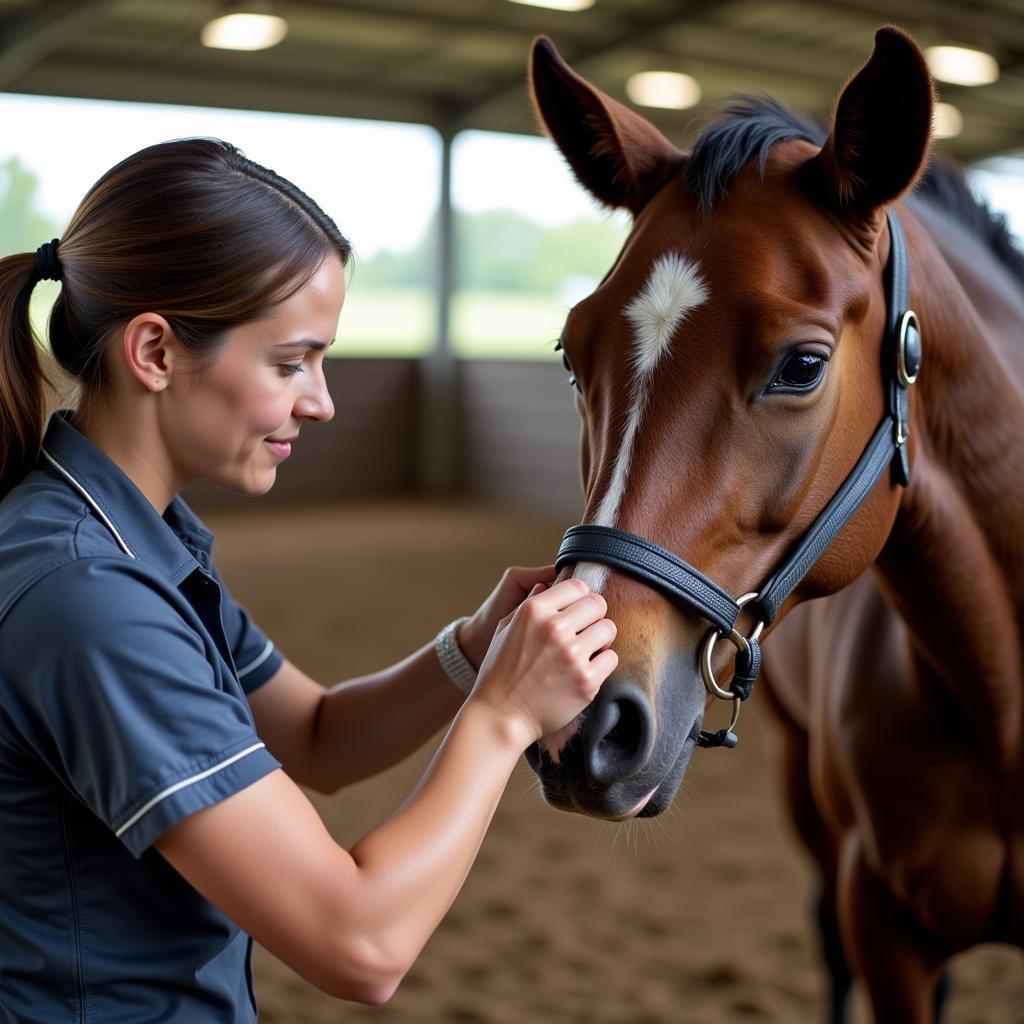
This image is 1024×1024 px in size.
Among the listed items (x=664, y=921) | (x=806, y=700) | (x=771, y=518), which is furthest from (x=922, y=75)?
(x=664, y=921)

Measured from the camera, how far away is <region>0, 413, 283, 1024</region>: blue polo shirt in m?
0.85

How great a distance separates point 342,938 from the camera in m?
0.85

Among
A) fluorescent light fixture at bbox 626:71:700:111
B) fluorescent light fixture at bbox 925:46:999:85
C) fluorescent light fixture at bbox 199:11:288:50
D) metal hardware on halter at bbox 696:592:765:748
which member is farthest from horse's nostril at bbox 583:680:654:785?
fluorescent light fixture at bbox 626:71:700:111

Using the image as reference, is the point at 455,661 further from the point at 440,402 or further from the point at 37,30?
the point at 440,402

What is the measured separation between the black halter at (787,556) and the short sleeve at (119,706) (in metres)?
0.37

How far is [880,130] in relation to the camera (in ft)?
3.95

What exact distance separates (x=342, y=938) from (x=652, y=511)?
474 mm

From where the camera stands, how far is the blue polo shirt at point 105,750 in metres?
0.85

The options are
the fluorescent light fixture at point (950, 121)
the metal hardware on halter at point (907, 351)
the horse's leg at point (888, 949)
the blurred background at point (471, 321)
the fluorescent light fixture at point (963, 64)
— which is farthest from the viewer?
the fluorescent light fixture at point (950, 121)

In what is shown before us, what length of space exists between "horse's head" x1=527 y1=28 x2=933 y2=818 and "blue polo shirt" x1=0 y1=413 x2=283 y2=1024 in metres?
0.33

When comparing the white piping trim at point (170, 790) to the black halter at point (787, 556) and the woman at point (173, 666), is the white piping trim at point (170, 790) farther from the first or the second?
the black halter at point (787, 556)

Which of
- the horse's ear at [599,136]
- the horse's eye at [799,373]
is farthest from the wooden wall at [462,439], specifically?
the horse's eye at [799,373]

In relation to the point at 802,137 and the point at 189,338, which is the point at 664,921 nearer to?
the point at 802,137

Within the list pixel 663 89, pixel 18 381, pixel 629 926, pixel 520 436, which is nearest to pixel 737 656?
pixel 18 381
